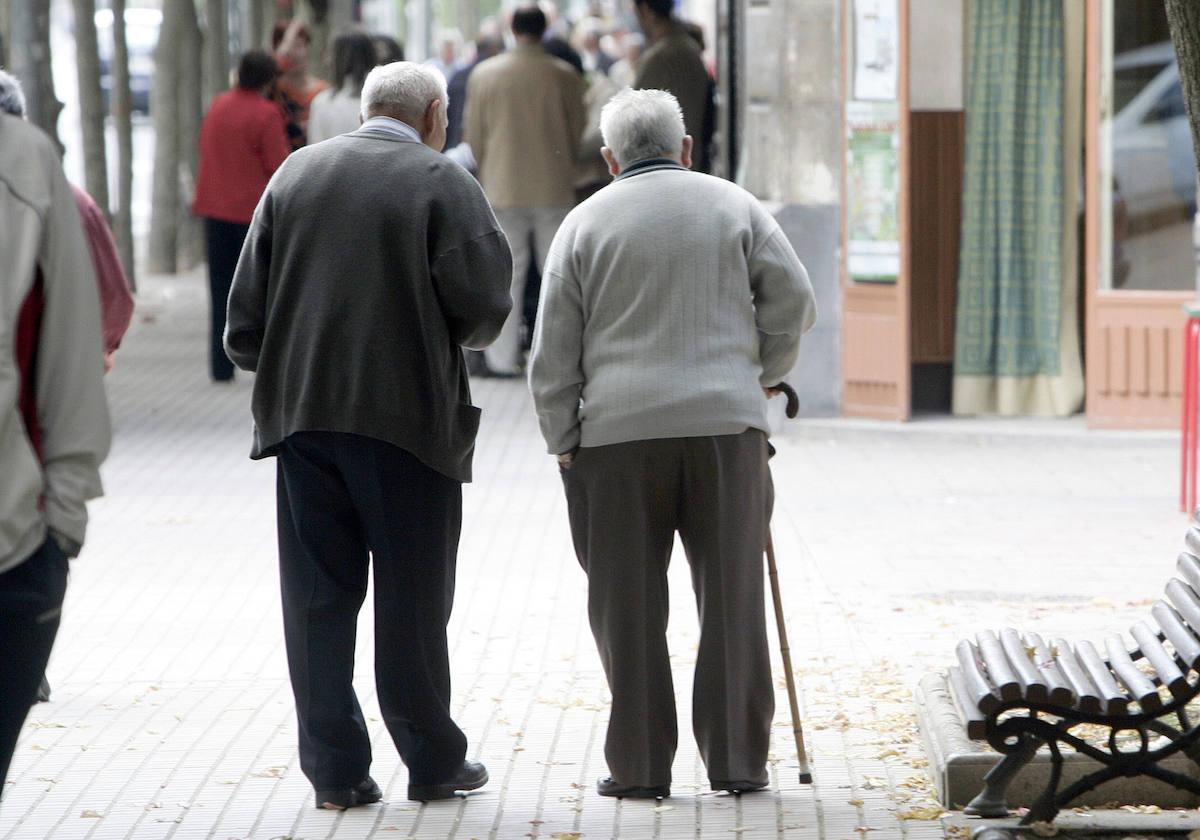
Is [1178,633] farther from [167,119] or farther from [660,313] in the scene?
[167,119]

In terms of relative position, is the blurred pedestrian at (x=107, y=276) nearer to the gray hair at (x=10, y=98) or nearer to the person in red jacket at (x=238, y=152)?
the gray hair at (x=10, y=98)

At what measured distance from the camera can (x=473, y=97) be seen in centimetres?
1396

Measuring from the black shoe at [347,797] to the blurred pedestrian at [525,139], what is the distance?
8.63m

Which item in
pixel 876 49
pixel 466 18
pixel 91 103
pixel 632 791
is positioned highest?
pixel 466 18

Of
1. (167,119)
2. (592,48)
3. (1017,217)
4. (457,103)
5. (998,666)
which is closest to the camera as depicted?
(998,666)

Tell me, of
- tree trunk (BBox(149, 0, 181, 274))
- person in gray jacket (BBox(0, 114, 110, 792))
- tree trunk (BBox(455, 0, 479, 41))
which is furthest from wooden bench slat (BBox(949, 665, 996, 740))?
tree trunk (BBox(455, 0, 479, 41))

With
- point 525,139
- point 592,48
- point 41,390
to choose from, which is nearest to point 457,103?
point 525,139

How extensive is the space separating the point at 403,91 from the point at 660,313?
80 centimetres

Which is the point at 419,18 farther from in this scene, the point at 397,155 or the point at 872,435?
the point at 397,155

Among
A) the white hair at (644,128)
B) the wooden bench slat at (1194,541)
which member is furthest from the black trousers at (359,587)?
the wooden bench slat at (1194,541)

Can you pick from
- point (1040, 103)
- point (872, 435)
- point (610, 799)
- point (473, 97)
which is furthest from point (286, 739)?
point (473, 97)

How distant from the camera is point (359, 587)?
5.12 meters

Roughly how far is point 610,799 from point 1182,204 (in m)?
7.08

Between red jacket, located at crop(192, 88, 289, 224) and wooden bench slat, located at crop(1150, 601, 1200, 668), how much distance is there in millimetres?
9493
